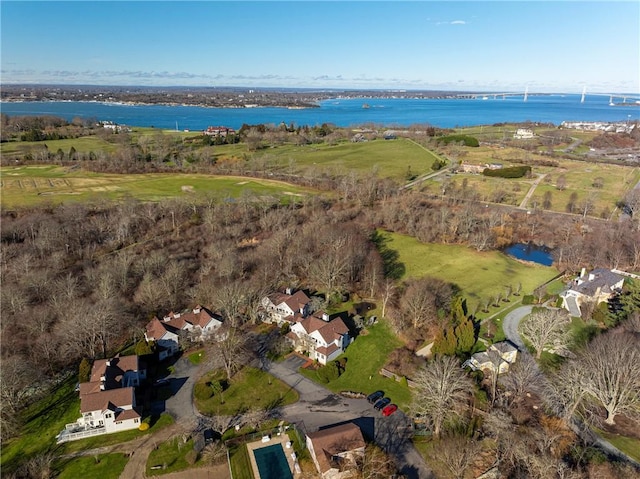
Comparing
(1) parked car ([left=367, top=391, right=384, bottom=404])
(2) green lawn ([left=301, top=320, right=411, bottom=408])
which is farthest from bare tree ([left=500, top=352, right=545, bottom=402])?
(1) parked car ([left=367, top=391, right=384, bottom=404])

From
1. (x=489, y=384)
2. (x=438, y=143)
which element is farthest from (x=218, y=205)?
(x=438, y=143)

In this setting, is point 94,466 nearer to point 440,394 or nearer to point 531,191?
point 440,394

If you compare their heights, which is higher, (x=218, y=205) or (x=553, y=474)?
(x=218, y=205)

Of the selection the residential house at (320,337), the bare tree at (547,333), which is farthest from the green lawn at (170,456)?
the bare tree at (547,333)

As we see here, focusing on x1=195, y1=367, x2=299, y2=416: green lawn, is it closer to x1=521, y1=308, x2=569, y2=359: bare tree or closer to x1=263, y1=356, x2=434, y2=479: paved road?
x1=263, y1=356, x2=434, y2=479: paved road

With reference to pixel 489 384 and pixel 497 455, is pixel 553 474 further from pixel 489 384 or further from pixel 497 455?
pixel 489 384
